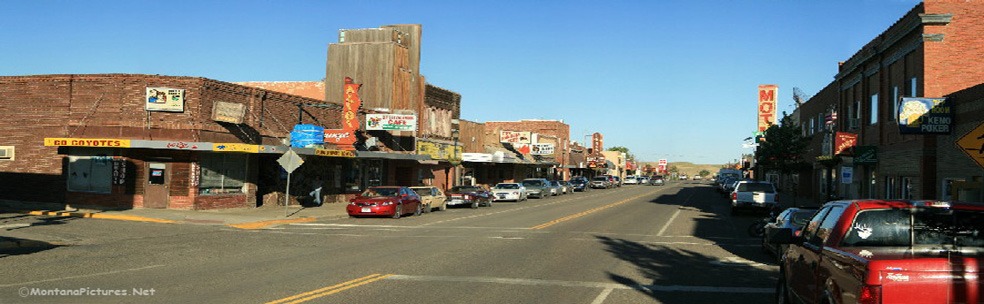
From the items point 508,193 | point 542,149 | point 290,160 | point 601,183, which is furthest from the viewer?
point 601,183

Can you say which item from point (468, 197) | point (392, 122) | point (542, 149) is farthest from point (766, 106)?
point (392, 122)

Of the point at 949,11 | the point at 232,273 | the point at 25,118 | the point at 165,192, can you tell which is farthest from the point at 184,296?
the point at 949,11

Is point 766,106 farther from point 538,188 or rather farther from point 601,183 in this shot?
point 538,188

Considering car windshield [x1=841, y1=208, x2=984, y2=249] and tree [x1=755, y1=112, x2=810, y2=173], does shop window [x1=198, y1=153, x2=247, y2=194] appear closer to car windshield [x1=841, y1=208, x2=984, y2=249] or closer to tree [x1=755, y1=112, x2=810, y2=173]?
car windshield [x1=841, y1=208, x2=984, y2=249]

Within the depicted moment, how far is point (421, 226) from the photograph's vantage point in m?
22.2

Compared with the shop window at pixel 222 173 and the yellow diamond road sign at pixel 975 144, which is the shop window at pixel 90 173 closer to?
the shop window at pixel 222 173

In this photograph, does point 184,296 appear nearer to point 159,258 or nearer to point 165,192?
point 159,258

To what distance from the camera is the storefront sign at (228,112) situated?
1037 inches

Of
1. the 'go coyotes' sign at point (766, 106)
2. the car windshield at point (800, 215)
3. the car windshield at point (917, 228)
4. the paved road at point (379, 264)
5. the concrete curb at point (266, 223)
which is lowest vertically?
the concrete curb at point (266, 223)

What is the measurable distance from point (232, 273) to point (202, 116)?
16.5 m

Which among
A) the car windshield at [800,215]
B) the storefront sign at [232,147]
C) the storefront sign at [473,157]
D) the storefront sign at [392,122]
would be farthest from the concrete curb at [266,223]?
the storefront sign at [473,157]

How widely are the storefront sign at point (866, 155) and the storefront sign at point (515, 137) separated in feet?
119

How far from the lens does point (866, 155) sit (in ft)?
94.8

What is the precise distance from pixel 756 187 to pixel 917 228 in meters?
25.4
